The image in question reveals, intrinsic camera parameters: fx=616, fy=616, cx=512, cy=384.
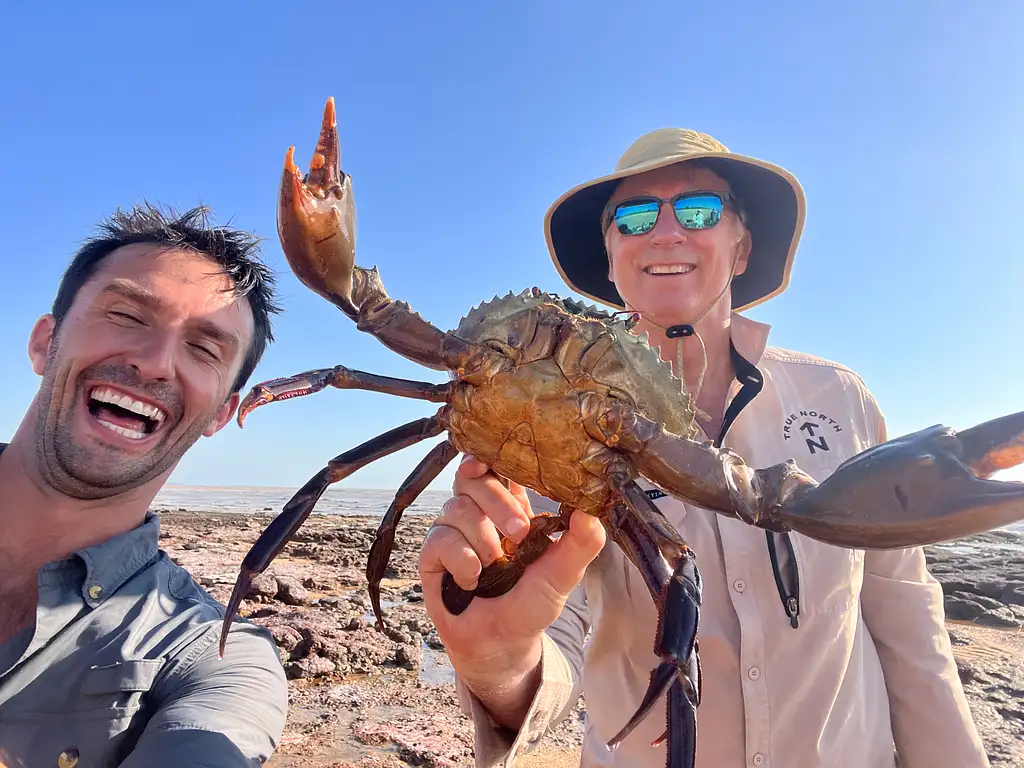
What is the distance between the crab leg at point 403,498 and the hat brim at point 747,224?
1.73 metres

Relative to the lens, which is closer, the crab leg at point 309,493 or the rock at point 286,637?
the crab leg at point 309,493

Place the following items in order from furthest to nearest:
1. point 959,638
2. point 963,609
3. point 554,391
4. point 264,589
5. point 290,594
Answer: point 963,609 → point 959,638 → point 264,589 → point 290,594 → point 554,391

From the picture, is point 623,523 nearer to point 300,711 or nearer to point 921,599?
point 921,599

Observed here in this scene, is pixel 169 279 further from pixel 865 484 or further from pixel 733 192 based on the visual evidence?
pixel 865 484

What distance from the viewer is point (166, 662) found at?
2982 millimetres

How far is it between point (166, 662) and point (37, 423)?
4.63 feet

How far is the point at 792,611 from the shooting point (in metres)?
2.58

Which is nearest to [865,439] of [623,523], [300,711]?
[623,523]

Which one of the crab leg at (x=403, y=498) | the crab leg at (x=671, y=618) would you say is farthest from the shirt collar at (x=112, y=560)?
the crab leg at (x=671, y=618)

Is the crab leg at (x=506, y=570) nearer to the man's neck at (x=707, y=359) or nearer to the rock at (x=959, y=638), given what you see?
the man's neck at (x=707, y=359)

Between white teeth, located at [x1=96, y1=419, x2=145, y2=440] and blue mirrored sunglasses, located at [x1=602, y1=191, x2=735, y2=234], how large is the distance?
277 cm

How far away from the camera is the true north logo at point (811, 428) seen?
294cm

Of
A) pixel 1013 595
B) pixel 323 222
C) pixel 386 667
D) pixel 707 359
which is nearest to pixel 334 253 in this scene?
pixel 323 222

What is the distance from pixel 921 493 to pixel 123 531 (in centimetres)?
378
